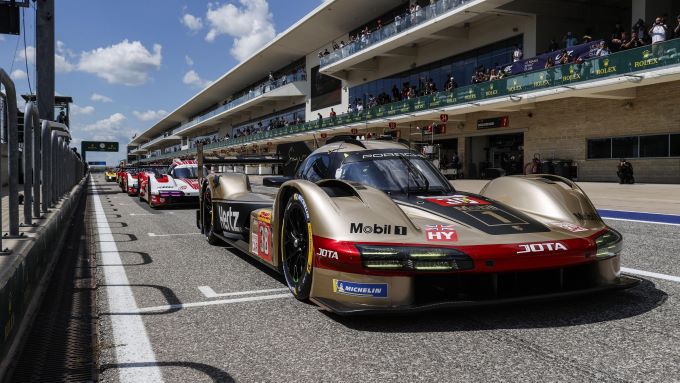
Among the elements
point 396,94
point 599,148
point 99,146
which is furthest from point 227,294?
point 99,146

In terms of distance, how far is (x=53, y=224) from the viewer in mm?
6727

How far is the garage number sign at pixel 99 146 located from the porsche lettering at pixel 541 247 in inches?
4285

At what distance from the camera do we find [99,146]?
102m

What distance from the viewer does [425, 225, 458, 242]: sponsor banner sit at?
344 centimetres

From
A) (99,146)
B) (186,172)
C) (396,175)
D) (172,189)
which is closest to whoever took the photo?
(396,175)

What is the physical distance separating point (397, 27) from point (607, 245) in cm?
2904

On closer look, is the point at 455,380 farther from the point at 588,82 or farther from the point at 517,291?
the point at 588,82

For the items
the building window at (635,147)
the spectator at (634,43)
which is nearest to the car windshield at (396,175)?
the spectator at (634,43)

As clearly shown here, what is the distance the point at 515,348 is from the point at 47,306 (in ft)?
11.3

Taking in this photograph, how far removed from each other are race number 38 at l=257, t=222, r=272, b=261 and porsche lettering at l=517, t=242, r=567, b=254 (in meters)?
2.24

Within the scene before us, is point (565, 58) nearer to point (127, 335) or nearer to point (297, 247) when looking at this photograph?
point (297, 247)

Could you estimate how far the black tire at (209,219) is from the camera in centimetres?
714

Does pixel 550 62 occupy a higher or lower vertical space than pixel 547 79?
higher

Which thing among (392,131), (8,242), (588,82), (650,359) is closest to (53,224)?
(8,242)
